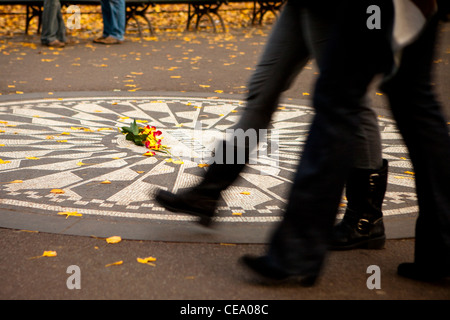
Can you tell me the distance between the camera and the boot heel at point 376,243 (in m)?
2.67

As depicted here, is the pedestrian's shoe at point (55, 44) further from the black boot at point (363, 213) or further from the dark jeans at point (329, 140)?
the dark jeans at point (329, 140)

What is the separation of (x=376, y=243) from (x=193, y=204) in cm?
80

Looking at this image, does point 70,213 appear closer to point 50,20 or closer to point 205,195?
point 205,195

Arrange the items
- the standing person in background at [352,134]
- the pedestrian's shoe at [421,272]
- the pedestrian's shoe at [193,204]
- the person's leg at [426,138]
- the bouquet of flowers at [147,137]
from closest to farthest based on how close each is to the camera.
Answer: the standing person in background at [352,134] → the person's leg at [426,138] → the pedestrian's shoe at [421,272] → the pedestrian's shoe at [193,204] → the bouquet of flowers at [147,137]

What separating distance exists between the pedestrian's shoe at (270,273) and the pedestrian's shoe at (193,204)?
476mm

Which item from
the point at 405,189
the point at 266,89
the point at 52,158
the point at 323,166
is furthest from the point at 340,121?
the point at 52,158

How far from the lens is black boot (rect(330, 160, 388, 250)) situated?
8.50 ft

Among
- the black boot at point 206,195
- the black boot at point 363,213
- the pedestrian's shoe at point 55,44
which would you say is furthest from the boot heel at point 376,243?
the pedestrian's shoe at point 55,44

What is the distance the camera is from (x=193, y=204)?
2721 mm

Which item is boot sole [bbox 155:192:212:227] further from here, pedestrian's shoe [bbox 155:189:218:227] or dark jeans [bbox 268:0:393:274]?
dark jeans [bbox 268:0:393:274]

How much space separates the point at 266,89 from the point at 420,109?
0.61 m

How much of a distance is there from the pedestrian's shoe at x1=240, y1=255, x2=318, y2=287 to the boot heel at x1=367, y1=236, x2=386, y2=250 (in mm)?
514

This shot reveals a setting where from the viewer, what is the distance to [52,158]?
13.3 ft
